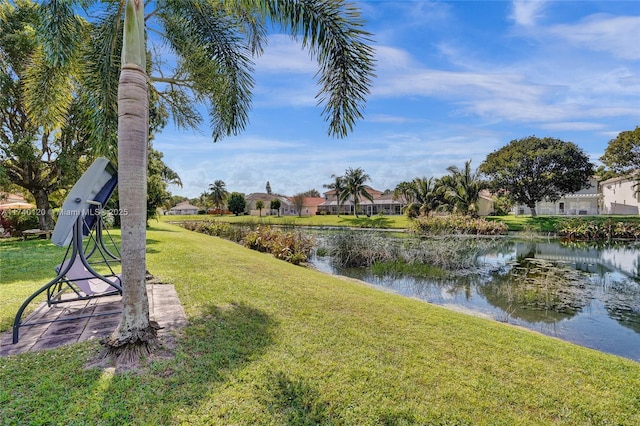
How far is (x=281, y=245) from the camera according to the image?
43.4 feet

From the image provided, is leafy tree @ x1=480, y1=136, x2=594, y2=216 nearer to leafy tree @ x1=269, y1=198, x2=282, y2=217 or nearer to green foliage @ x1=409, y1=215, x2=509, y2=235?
green foliage @ x1=409, y1=215, x2=509, y2=235

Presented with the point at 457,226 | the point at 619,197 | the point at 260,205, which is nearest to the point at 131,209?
the point at 457,226

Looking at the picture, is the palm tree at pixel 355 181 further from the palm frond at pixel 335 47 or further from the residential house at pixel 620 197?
the palm frond at pixel 335 47

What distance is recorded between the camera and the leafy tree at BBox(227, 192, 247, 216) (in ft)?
195

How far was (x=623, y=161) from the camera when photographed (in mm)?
30156

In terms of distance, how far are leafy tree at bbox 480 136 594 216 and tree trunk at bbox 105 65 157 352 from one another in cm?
3978

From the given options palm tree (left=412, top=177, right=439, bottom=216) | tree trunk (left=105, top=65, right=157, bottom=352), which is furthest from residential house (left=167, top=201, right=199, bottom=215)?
tree trunk (left=105, top=65, right=157, bottom=352)

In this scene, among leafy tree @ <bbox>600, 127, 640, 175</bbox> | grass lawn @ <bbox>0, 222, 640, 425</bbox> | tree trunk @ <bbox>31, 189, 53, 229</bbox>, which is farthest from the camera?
leafy tree @ <bbox>600, 127, 640, 175</bbox>

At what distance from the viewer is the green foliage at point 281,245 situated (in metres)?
12.7

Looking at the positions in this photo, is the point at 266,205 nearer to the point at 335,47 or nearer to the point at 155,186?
the point at 155,186

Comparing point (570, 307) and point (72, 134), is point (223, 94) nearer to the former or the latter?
point (570, 307)

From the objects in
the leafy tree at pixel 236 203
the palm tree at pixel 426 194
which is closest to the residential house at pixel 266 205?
the leafy tree at pixel 236 203

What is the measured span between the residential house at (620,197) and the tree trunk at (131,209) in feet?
153

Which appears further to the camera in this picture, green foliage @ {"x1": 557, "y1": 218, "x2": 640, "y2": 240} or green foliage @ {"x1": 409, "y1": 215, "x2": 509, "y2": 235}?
green foliage @ {"x1": 409, "y1": 215, "x2": 509, "y2": 235}
